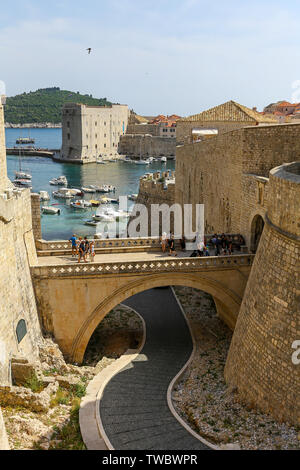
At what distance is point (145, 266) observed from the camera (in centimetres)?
1762

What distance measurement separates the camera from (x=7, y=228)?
49.4ft

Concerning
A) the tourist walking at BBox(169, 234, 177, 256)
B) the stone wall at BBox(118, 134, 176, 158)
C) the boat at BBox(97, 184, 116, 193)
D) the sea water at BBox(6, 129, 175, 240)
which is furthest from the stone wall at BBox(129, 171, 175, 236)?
the stone wall at BBox(118, 134, 176, 158)

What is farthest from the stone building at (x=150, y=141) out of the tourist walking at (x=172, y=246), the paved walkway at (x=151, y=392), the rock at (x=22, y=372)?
the rock at (x=22, y=372)

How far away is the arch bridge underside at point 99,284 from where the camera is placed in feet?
56.5

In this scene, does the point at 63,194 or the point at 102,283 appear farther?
the point at 63,194

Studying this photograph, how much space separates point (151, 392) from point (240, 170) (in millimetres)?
9621

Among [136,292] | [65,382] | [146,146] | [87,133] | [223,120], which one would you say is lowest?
[65,382]

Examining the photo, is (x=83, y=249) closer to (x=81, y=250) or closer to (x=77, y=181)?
(x=81, y=250)

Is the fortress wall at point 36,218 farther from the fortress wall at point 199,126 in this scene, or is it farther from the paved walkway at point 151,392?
the fortress wall at point 199,126

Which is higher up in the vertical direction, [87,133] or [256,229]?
[87,133]

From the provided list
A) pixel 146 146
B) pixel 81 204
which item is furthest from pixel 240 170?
pixel 146 146
